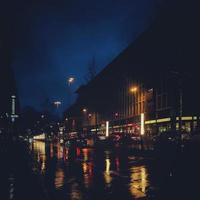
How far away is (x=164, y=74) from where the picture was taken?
64875 millimetres

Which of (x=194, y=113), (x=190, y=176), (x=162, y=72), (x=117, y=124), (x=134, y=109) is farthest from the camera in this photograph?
(x=117, y=124)

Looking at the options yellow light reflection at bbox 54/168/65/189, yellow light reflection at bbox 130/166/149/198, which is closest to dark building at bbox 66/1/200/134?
yellow light reflection at bbox 54/168/65/189

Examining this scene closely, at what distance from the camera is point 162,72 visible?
6569 cm

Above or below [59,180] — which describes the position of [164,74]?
above

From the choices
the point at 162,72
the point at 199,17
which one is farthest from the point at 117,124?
the point at 199,17

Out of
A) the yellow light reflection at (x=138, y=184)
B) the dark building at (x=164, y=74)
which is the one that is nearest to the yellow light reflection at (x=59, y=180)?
the yellow light reflection at (x=138, y=184)

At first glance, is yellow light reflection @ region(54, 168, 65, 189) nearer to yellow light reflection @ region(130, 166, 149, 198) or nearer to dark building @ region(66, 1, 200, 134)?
yellow light reflection @ region(130, 166, 149, 198)

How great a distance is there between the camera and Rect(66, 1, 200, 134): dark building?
6047cm

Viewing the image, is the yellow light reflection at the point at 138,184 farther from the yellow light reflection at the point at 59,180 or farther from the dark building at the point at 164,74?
the dark building at the point at 164,74

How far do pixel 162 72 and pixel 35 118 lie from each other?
124 metres

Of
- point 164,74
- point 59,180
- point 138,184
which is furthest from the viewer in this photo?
point 164,74

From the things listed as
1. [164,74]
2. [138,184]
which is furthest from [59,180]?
[164,74]

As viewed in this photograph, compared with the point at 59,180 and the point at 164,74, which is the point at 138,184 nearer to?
the point at 59,180

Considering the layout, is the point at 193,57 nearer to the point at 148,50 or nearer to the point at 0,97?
the point at 148,50
